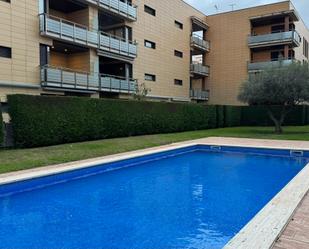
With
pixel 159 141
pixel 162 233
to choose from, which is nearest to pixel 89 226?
pixel 162 233

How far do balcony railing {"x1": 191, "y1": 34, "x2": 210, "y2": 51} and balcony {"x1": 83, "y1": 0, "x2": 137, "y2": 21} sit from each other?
32.3ft

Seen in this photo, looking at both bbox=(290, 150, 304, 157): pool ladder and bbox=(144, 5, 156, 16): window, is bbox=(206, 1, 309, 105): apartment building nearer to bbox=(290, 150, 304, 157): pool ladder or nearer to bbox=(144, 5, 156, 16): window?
bbox=(144, 5, 156, 16): window

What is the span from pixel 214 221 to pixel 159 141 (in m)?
10.9

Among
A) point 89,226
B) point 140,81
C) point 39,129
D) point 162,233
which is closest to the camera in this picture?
point 162,233

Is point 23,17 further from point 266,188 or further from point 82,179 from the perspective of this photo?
point 266,188

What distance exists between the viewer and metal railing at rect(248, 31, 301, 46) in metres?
30.3

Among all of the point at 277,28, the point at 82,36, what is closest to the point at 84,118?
the point at 82,36

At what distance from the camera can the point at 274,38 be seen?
31.2 meters

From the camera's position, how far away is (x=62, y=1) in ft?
66.3

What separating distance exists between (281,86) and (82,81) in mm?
12681

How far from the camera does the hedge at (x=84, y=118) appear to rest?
12.7 meters

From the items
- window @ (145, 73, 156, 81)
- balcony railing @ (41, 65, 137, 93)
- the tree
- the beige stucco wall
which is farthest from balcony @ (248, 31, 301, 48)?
balcony railing @ (41, 65, 137, 93)

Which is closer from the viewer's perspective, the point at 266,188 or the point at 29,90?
the point at 266,188

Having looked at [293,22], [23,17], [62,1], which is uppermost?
[293,22]
